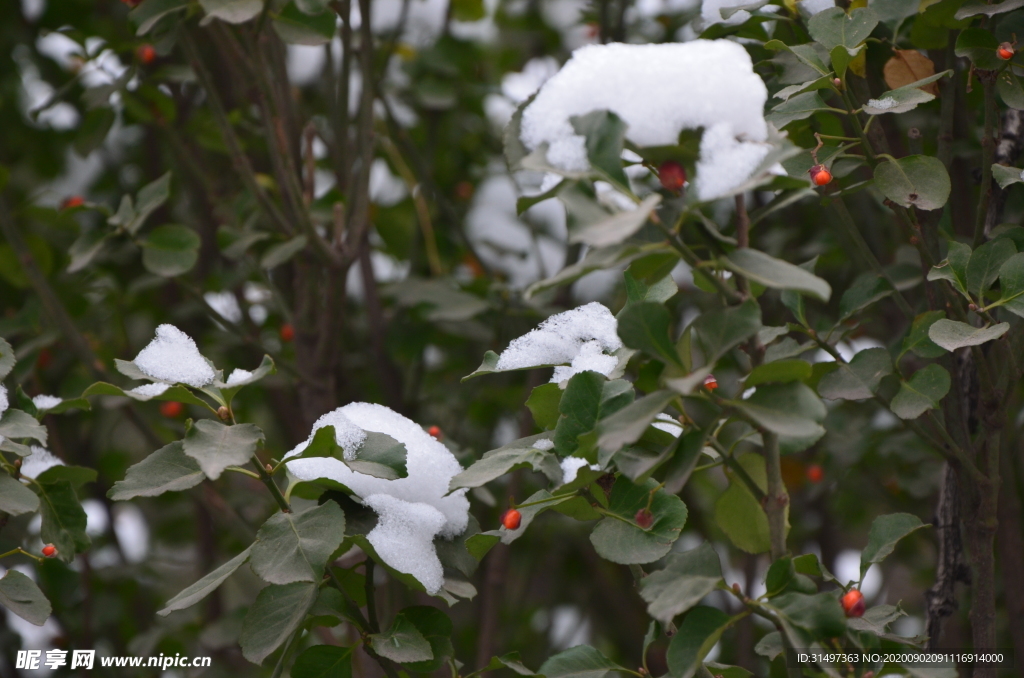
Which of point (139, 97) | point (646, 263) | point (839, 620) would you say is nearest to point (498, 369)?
point (646, 263)

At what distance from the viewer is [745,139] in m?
0.65

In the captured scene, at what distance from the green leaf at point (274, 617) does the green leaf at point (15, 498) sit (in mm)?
245

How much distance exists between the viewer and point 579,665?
→ 0.78 meters

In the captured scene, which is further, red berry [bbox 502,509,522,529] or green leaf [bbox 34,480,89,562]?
green leaf [bbox 34,480,89,562]

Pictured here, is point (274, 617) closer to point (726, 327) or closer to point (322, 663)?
point (322, 663)

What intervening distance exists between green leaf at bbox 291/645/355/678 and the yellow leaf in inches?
34.7

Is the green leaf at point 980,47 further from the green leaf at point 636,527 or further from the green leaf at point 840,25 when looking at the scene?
the green leaf at point 636,527

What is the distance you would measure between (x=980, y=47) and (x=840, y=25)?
0.59 ft

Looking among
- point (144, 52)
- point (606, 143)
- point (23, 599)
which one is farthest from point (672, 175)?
point (144, 52)

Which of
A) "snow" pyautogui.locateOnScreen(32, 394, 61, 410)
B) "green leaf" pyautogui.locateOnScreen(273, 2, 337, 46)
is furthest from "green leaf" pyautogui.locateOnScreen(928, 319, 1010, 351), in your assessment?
"snow" pyautogui.locateOnScreen(32, 394, 61, 410)

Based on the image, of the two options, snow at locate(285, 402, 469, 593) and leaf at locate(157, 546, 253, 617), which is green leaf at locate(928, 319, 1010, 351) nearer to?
snow at locate(285, 402, 469, 593)

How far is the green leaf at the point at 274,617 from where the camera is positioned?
29.6 inches

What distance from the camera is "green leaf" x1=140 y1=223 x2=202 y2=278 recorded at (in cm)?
132

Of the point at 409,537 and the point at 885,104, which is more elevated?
the point at 885,104
